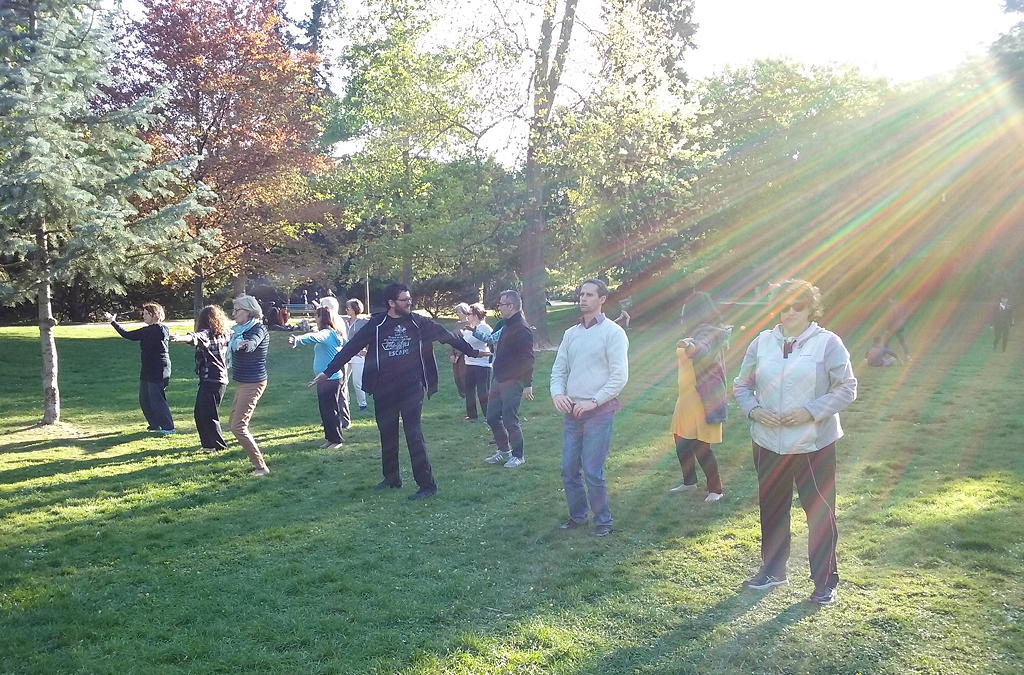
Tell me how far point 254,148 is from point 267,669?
19.7 meters

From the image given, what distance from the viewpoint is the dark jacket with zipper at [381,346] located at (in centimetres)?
743

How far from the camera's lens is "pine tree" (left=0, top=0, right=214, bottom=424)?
410 inches

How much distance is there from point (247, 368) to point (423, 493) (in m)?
2.53

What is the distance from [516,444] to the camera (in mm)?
8766

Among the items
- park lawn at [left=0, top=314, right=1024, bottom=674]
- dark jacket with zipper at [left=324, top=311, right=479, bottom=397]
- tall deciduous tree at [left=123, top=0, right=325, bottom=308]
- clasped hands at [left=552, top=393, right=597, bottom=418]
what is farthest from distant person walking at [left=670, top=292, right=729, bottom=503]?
tall deciduous tree at [left=123, top=0, right=325, bottom=308]

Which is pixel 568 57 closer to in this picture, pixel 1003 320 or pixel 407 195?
pixel 407 195

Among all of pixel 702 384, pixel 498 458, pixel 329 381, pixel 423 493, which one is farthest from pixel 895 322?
pixel 423 493

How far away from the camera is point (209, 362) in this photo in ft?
29.8

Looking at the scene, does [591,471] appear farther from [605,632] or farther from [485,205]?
[485,205]

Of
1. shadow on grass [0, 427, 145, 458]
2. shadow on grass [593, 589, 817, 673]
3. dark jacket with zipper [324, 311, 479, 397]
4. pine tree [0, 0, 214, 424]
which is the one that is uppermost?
pine tree [0, 0, 214, 424]

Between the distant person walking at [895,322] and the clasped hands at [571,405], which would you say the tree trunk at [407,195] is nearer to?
the distant person walking at [895,322]

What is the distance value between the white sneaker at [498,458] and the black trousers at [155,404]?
5.06 m

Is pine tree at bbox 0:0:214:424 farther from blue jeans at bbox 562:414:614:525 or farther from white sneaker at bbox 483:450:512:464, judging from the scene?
blue jeans at bbox 562:414:614:525

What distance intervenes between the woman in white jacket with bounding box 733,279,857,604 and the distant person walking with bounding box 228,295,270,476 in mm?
Answer: 5545
